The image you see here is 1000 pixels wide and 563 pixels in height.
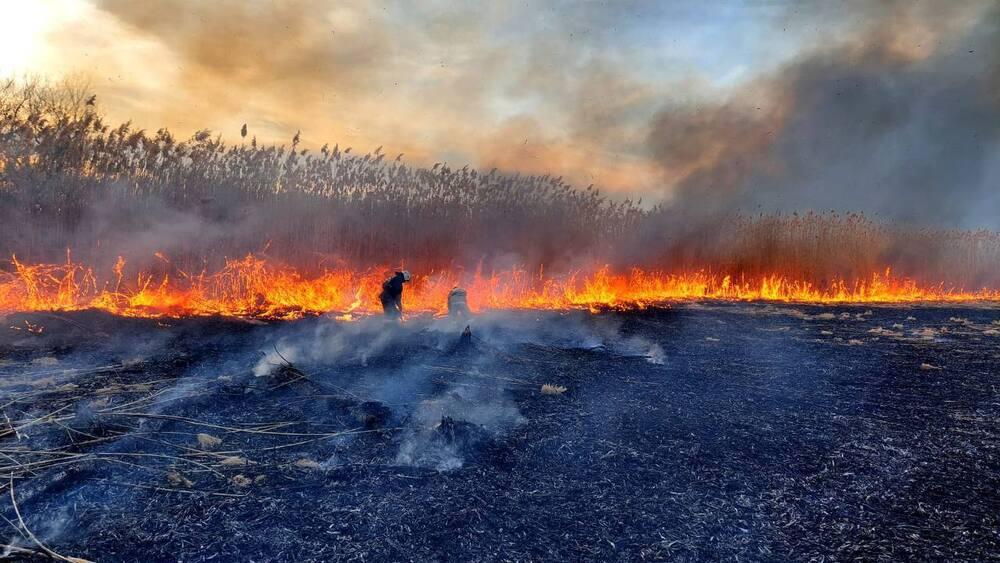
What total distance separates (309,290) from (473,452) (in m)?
10.3

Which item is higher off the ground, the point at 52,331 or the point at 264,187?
the point at 264,187

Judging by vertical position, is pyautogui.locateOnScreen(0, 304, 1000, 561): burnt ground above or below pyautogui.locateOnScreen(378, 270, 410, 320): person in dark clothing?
below

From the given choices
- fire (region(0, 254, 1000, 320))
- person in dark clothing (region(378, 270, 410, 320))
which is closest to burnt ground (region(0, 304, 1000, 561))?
person in dark clothing (region(378, 270, 410, 320))

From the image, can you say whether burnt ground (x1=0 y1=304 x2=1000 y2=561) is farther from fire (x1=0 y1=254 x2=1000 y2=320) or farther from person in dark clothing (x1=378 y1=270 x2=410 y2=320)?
fire (x1=0 y1=254 x2=1000 y2=320)

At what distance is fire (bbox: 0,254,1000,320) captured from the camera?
11555mm

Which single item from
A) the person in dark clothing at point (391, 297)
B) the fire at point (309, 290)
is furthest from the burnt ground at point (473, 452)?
the fire at point (309, 290)

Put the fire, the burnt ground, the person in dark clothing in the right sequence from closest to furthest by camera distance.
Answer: the burnt ground, the person in dark clothing, the fire

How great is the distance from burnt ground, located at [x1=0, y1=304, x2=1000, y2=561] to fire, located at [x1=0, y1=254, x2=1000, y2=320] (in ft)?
7.32

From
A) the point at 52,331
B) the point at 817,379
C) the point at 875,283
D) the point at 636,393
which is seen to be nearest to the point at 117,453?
the point at 636,393

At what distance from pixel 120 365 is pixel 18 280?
20.6 feet

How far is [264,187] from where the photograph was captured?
1486 centimetres

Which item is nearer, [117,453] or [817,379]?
[117,453]

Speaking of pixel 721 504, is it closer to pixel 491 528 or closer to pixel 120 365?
pixel 491 528

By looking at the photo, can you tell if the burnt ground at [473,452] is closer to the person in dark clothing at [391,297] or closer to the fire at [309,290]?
the person in dark clothing at [391,297]
